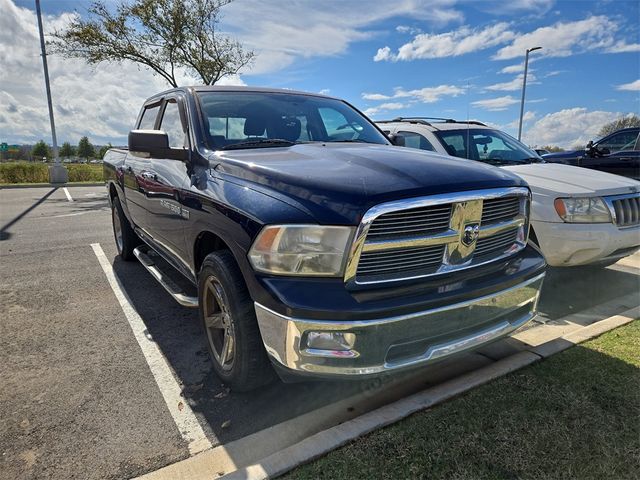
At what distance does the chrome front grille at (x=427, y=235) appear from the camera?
212 centimetres

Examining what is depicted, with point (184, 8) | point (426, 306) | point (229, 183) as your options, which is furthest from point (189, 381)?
point (184, 8)

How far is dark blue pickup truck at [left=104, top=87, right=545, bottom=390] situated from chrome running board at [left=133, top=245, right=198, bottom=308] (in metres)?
0.06

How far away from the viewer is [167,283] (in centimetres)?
374

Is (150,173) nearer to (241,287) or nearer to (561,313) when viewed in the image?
(241,287)

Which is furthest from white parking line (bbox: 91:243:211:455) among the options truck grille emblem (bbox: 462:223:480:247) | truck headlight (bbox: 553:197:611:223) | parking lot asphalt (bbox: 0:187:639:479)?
truck headlight (bbox: 553:197:611:223)

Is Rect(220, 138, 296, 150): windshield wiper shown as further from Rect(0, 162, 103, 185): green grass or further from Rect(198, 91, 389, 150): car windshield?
Rect(0, 162, 103, 185): green grass

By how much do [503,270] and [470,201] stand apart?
21.9 inches

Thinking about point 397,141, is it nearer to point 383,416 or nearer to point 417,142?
point 417,142

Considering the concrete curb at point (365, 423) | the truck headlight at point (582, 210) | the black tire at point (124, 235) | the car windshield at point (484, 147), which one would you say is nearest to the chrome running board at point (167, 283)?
the black tire at point (124, 235)

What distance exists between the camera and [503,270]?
2.64 meters

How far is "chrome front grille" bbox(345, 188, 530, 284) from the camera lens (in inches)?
83.7

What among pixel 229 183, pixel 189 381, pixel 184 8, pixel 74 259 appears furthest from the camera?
pixel 184 8

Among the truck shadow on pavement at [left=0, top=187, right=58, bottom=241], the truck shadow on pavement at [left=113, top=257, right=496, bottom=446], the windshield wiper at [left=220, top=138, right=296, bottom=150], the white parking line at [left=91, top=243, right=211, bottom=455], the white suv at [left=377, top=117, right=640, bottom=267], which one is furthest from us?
the truck shadow on pavement at [left=0, top=187, right=58, bottom=241]

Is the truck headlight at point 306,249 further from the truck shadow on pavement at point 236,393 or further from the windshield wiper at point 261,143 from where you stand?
the windshield wiper at point 261,143
